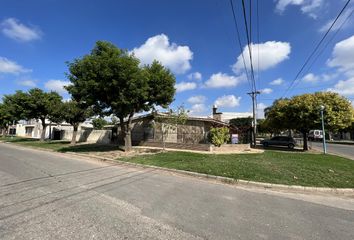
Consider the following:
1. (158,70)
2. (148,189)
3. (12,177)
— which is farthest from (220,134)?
(12,177)

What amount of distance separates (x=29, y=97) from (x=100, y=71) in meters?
22.7

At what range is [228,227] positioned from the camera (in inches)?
172

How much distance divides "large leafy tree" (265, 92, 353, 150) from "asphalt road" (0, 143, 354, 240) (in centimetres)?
1668

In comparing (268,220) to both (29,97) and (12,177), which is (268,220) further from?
(29,97)

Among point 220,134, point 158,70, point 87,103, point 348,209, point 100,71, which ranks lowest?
point 348,209

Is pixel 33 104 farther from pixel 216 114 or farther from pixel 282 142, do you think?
pixel 282 142

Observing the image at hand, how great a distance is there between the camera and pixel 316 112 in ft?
70.1

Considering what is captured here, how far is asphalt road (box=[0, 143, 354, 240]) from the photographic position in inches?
161

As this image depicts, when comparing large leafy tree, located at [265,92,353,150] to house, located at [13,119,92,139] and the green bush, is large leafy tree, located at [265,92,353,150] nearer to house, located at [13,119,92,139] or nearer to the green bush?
the green bush

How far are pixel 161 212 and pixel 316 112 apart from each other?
21.2 metres

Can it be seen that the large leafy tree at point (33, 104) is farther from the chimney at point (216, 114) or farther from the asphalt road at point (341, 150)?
the asphalt road at point (341, 150)

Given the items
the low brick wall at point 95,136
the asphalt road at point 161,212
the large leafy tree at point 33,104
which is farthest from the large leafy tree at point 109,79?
the large leafy tree at point 33,104

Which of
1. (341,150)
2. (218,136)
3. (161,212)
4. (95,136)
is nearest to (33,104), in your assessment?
(95,136)

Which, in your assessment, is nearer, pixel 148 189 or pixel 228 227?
pixel 228 227
